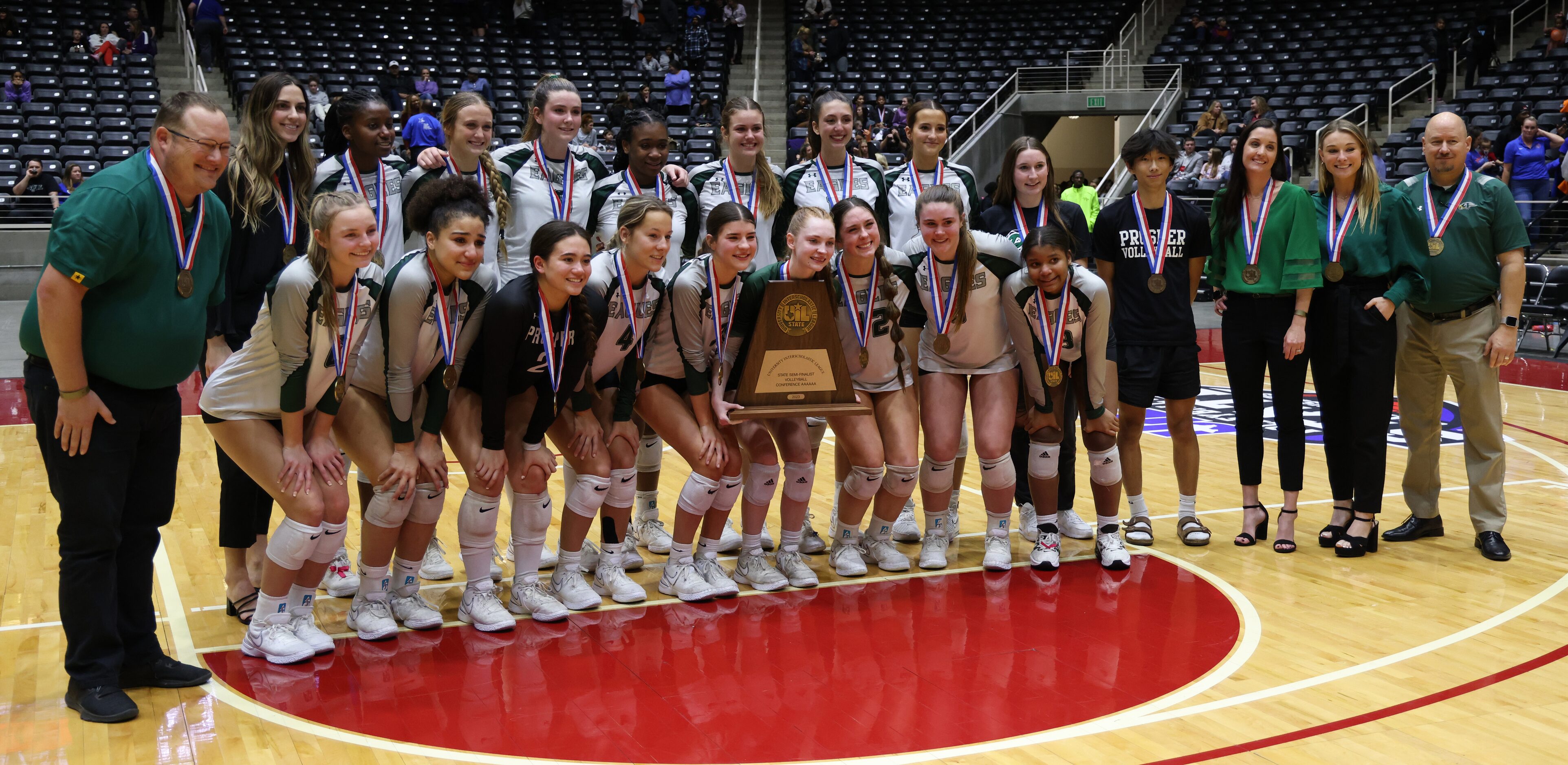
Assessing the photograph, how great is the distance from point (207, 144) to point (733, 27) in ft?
57.2

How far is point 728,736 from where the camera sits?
3184 mm

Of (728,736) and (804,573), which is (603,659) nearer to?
(728,736)

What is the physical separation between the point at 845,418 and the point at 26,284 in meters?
13.3

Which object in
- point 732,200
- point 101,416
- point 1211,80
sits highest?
point 1211,80

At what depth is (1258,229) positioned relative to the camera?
4.87 meters

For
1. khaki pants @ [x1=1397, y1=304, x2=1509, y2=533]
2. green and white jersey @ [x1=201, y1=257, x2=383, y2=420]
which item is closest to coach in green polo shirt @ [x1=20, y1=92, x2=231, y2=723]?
green and white jersey @ [x1=201, y1=257, x2=383, y2=420]

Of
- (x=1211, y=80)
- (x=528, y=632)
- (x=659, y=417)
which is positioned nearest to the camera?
(x=528, y=632)

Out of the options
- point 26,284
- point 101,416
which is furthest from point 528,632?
point 26,284

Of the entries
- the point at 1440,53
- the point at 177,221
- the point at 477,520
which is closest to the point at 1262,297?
the point at 477,520

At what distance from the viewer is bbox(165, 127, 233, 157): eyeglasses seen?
Answer: 125 inches

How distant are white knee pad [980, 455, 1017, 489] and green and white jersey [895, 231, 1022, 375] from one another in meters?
0.34

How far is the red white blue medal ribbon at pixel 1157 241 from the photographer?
4.89 meters

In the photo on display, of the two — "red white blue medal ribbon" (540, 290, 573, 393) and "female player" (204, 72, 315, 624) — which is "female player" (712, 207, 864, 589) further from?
"female player" (204, 72, 315, 624)

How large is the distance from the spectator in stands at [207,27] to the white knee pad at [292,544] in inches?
590
